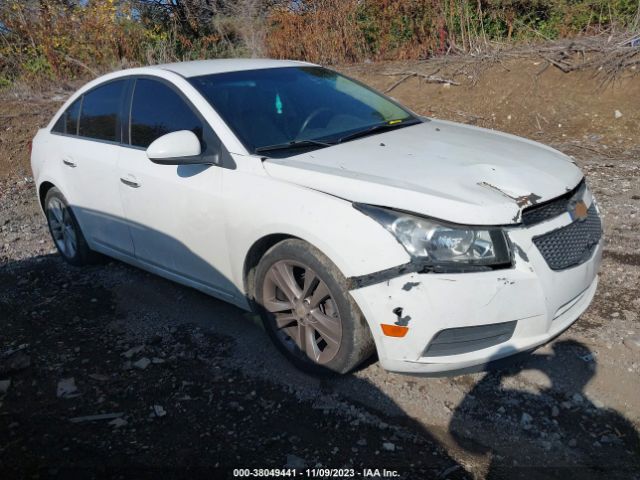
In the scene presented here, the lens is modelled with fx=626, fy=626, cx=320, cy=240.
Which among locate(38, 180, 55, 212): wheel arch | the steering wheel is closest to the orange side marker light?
the steering wheel

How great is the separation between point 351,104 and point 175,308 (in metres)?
1.92

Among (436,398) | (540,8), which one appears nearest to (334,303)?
(436,398)

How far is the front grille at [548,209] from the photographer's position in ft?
9.73

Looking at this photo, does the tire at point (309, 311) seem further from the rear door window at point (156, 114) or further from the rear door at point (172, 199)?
the rear door window at point (156, 114)

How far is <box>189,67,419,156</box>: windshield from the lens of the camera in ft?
12.2

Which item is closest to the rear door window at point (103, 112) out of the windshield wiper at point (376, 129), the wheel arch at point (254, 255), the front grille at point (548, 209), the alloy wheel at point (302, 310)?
the wheel arch at point (254, 255)

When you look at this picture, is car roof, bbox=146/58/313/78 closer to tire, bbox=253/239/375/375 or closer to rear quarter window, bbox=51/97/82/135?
rear quarter window, bbox=51/97/82/135

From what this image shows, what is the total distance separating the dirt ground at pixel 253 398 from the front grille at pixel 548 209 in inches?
27.9

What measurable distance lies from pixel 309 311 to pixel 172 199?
1.21 metres

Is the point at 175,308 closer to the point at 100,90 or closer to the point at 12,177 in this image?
the point at 100,90

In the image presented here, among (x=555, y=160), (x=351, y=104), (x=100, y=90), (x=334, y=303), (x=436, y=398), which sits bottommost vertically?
(x=436, y=398)

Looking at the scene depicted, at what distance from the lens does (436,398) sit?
10.6 ft

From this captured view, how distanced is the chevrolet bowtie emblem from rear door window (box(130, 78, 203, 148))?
2161 millimetres

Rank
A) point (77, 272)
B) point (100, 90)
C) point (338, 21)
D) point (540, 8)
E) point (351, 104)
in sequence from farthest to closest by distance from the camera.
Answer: point (338, 21)
point (540, 8)
point (77, 272)
point (100, 90)
point (351, 104)
